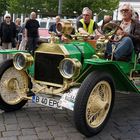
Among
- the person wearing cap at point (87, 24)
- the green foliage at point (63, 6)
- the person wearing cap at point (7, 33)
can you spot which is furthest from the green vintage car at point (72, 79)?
the green foliage at point (63, 6)

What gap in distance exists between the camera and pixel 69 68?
210 inches

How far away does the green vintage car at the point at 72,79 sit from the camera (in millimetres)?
5004

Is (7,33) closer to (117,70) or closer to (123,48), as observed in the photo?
(123,48)

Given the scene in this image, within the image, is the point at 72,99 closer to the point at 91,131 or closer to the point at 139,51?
the point at 91,131

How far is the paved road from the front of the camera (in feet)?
16.7

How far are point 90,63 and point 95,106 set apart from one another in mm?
616

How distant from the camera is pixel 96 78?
502 cm

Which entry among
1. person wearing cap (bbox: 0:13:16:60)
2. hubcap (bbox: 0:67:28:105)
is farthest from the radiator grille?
person wearing cap (bbox: 0:13:16:60)

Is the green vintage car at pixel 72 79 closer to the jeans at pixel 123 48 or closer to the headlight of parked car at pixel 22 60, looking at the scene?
the headlight of parked car at pixel 22 60

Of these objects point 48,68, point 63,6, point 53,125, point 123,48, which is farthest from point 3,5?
point 53,125

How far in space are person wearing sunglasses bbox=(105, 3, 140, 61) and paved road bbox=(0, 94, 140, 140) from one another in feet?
3.23

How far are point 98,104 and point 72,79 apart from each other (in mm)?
527

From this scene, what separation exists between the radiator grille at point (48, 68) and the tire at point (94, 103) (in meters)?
0.68

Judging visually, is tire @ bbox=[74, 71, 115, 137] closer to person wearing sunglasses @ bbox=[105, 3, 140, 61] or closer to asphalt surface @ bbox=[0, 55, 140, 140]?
asphalt surface @ bbox=[0, 55, 140, 140]
